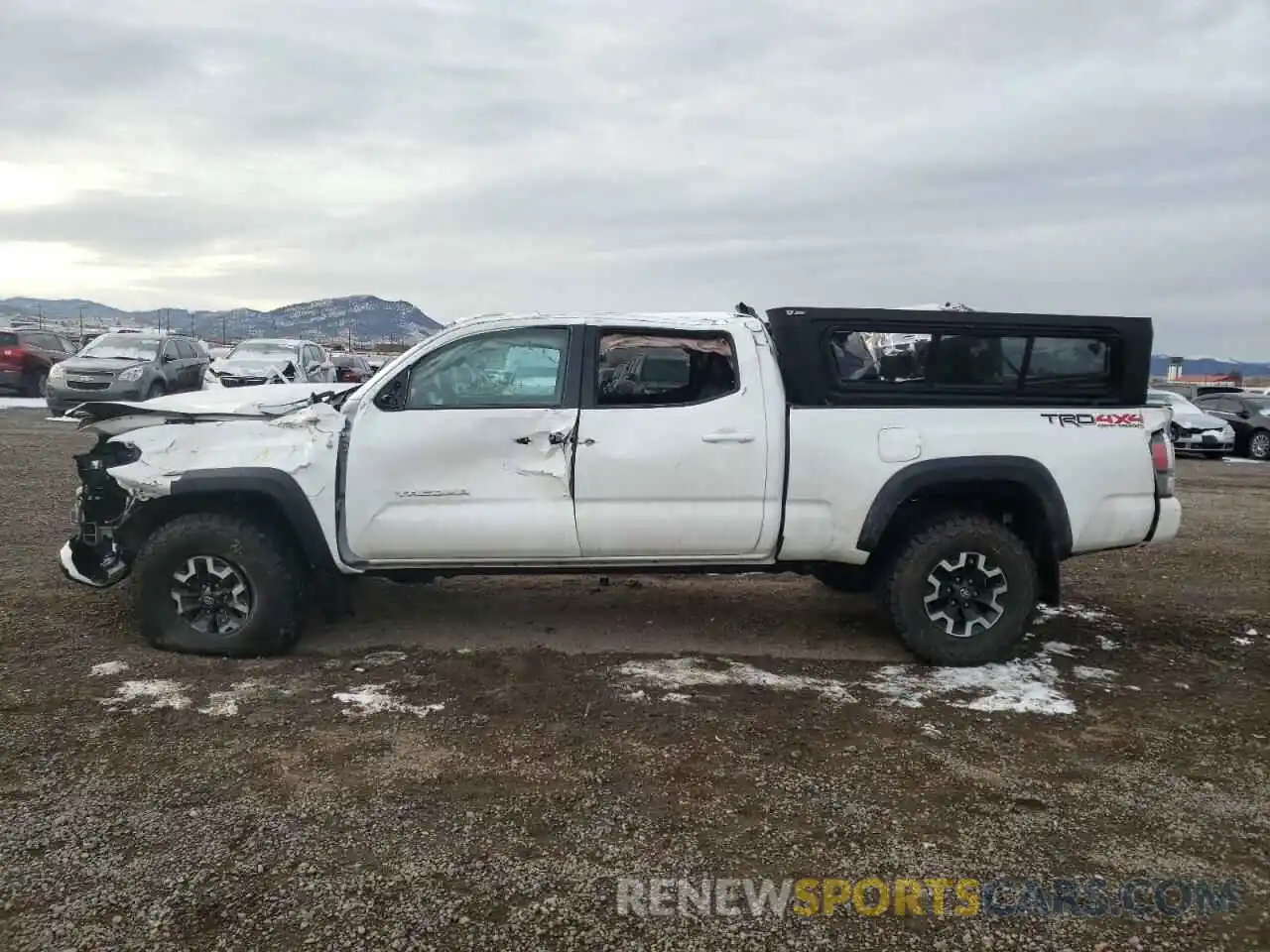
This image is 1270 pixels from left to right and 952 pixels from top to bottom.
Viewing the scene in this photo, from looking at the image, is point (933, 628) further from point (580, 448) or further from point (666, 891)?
point (666, 891)

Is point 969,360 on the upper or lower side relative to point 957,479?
upper

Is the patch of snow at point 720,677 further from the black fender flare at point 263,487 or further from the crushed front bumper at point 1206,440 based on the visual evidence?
the crushed front bumper at point 1206,440

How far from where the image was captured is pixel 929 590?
16.0 ft

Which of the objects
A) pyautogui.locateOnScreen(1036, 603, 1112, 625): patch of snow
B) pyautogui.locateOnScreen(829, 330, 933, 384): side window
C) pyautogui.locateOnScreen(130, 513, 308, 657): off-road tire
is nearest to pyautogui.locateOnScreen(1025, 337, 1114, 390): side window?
pyautogui.locateOnScreen(829, 330, 933, 384): side window

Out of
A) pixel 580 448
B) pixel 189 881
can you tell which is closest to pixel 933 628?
pixel 580 448

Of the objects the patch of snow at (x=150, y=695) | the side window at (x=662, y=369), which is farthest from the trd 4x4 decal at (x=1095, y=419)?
the patch of snow at (x=150, y=695)

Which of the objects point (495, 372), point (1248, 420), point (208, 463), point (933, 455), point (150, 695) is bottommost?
point (150, 695)

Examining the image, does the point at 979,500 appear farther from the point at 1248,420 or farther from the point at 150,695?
the point at 1248,420

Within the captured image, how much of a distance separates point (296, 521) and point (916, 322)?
3.30 m

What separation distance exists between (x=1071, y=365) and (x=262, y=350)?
1658 centimetres

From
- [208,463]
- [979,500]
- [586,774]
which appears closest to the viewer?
[586,774]

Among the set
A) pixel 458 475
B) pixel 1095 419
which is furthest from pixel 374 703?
pixel 1095 419

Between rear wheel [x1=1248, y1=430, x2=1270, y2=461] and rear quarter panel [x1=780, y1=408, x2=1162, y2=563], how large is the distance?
54.8 feet

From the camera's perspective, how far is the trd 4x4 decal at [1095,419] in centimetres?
486
